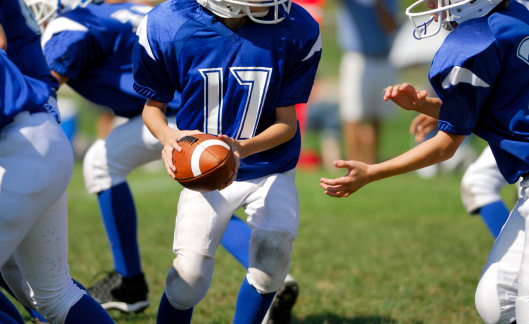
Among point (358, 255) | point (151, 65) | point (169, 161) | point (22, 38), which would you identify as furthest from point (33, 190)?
point (358, 255)

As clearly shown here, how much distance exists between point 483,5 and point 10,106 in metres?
1.71

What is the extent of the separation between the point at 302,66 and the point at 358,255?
232cm

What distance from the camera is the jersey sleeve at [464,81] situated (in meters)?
2.54

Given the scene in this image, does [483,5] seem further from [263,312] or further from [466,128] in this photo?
[263,312]

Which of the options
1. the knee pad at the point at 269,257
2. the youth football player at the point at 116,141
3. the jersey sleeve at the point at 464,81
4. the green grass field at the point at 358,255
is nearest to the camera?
the jersey sleeve at the point at 464,81

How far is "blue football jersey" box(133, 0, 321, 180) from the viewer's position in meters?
2.87

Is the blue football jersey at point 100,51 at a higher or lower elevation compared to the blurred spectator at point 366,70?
higher

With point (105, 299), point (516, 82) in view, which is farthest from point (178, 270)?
point (516, 82)

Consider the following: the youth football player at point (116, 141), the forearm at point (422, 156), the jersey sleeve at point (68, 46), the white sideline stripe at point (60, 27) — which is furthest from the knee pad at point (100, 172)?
the forearm at point (422, 156)

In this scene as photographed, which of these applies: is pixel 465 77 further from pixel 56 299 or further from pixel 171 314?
pixel 56 299

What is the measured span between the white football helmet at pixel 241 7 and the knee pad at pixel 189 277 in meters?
0.94

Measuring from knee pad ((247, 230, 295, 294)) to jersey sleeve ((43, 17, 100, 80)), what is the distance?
4.61 feet

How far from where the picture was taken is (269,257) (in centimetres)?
285

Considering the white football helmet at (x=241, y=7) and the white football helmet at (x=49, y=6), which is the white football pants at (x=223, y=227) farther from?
the white football helmet at (x=49, y=6)
